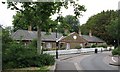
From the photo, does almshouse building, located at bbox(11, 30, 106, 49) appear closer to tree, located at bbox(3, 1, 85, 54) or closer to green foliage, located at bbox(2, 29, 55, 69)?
green foliage, located at bbox(2, 29, 55, 69)

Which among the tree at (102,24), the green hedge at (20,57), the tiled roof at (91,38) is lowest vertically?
the green hedge at (20,57)

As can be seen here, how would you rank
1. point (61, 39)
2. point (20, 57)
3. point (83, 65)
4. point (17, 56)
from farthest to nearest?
1. point (61, 39)
2. point (83, 65)
3. point (17, 56)
4. point (20, 57)

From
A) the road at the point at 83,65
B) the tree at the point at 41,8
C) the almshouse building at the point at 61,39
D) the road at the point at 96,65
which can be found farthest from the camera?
the almshouse building at the point at 61,39

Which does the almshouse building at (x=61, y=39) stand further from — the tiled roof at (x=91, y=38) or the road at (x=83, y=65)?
the road at (x=83, y=65)

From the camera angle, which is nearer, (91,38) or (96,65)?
(96,65)

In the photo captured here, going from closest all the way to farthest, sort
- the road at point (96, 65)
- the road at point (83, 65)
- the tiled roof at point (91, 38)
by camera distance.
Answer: the road at point (83, 65) → the road at point (96, 65) → the tiled roof at point (91, 38)

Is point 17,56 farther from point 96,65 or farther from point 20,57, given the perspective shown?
point 96,65

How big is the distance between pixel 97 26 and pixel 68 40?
1931 centimetres

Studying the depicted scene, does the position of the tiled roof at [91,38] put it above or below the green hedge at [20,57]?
above

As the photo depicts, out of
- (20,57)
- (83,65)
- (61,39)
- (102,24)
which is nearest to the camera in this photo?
(20,57)

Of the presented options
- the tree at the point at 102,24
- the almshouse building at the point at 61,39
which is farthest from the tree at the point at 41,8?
the tree at the point at 102,24

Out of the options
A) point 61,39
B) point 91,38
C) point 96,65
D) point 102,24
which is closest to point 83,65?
point 96,65

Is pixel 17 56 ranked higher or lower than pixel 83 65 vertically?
higher

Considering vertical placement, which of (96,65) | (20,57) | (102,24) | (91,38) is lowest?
(96,65)
